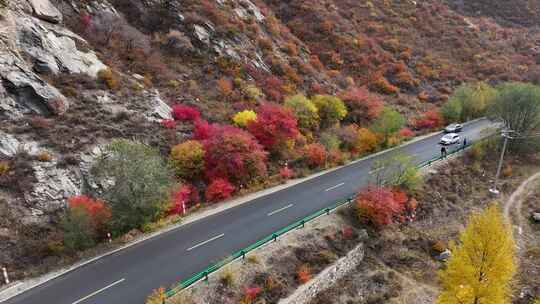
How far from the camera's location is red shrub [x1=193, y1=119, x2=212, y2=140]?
101 ft

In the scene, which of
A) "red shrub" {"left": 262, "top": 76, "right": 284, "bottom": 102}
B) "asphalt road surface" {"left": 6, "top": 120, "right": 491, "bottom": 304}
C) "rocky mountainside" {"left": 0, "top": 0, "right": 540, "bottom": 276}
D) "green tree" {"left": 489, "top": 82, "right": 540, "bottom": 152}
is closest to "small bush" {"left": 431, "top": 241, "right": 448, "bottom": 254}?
"asphalt road surface" {"left": 6, "top": 120, "right": 491, "bottom": 304}

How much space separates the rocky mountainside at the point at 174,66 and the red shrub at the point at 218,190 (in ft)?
18.0

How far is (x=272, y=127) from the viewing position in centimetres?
3175

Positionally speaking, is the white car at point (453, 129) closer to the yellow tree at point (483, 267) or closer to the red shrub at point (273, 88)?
the red shrub at point (273, 88)

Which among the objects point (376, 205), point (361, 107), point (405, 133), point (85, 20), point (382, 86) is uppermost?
point (85, 20)

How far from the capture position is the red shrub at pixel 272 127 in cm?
3206

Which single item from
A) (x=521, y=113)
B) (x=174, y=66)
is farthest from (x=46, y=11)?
(x=521, y=113)

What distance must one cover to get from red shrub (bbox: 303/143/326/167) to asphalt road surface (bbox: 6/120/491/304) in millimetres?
3156

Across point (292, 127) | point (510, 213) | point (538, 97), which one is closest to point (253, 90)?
point (292, 127)

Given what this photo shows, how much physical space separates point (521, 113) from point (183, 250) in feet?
134

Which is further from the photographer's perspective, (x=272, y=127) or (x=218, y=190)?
(x=272, y=127)

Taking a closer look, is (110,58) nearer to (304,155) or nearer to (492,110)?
(304,155)

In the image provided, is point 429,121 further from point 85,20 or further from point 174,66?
point 85,20

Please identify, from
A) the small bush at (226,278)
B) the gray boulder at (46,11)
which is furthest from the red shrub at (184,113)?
the small bush at (226,278)
